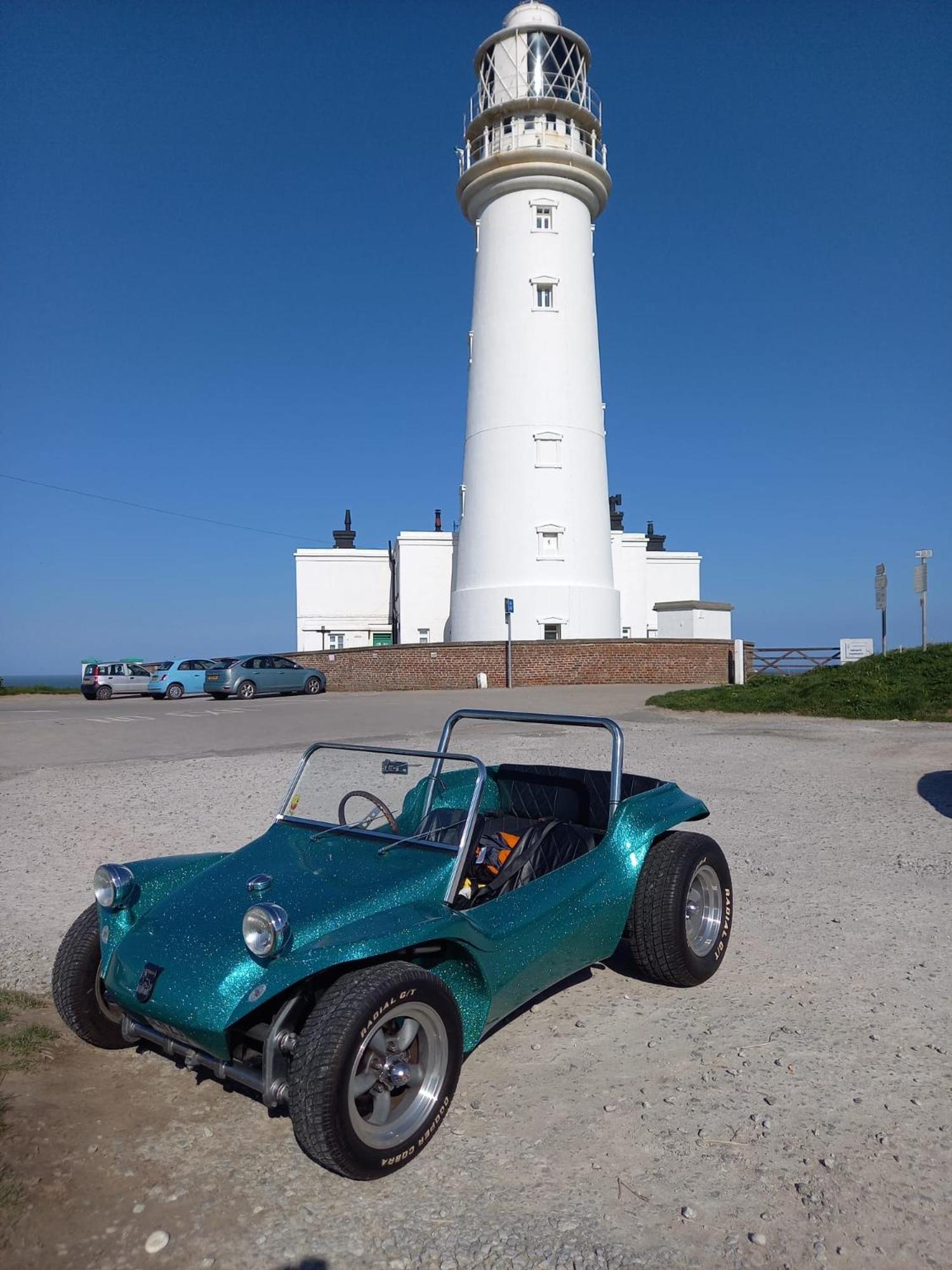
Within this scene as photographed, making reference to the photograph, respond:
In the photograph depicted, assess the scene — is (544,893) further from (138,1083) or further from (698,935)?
(138,1083)

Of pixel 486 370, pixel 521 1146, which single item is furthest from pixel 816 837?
pixel 486 370

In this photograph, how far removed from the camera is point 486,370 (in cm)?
3030

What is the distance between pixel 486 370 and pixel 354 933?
94.9 feet

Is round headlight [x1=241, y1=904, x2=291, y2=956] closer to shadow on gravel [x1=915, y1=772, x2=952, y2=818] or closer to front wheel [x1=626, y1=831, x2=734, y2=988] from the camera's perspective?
front wheel [x1=626, y1=831, x2=734, y2=988]

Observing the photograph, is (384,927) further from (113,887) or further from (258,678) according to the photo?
(258,678)

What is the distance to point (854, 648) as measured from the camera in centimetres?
2739

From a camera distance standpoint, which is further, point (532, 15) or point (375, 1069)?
point (532, 15)

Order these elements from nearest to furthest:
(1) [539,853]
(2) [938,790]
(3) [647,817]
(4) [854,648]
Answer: (1) [539,853], (3) [647,817], (2) [938,790], (4) [854,648]

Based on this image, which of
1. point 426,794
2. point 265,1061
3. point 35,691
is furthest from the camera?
point 35,691

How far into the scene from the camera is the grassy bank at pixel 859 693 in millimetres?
17062

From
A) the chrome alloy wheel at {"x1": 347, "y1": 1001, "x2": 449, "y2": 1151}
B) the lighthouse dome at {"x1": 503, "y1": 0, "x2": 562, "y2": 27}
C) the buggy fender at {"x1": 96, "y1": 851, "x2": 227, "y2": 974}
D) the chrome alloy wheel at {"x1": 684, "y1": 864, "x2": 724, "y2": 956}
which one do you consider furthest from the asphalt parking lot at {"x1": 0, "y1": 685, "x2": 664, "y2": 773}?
the lighthouse dome at {"x1": 503, "y1": 0, "x2": 562, "y2": 27}

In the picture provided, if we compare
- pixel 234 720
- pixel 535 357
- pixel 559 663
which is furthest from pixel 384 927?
pixel 535 357

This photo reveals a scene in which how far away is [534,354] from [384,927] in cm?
2851

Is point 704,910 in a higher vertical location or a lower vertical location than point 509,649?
lower
